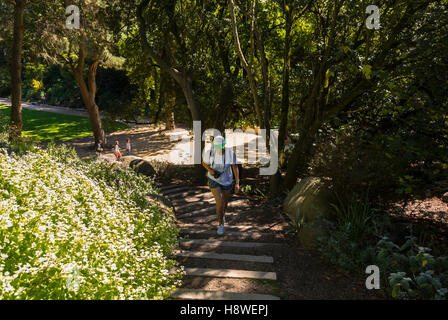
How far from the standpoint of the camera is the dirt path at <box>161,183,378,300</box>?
3.72 metres

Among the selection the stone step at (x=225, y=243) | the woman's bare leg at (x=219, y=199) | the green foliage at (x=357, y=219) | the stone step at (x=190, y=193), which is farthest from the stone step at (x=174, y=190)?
the green foliage at (x=357, y=219)

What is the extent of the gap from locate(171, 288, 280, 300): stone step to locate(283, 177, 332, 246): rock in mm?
1745

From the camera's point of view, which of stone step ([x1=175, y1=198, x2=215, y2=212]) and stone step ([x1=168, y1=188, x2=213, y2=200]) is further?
stone step ([x1=168, y1=188, x2=213, y2=200])

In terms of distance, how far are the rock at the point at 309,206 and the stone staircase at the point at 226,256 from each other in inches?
20.6

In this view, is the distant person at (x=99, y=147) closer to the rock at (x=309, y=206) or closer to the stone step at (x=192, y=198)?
the stone step at (x=192, y=198)

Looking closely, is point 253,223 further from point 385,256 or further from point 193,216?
point 385,256

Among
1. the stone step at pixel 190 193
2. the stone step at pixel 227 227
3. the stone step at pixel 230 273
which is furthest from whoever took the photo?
the stone step at pixel 190 193

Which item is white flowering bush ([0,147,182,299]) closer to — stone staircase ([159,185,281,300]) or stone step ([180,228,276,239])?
stone staircase ([159,185,281,300])

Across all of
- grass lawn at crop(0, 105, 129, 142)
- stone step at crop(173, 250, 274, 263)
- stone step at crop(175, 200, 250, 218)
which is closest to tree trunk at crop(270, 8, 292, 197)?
stone step at crop(175, 200, 250, 218)

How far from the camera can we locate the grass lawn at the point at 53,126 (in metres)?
24.1

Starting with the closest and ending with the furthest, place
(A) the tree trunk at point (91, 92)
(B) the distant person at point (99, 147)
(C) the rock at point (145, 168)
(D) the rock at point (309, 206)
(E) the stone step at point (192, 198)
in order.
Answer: (D) the rock at point (309, 206) → (E) the stone step at point (192, 198) → (C) the rock at point (145, 168) → (A) the tree trunk at point (91, 92) → (B) the distant person at point (99, 147)

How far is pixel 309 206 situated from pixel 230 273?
2.33 metres
